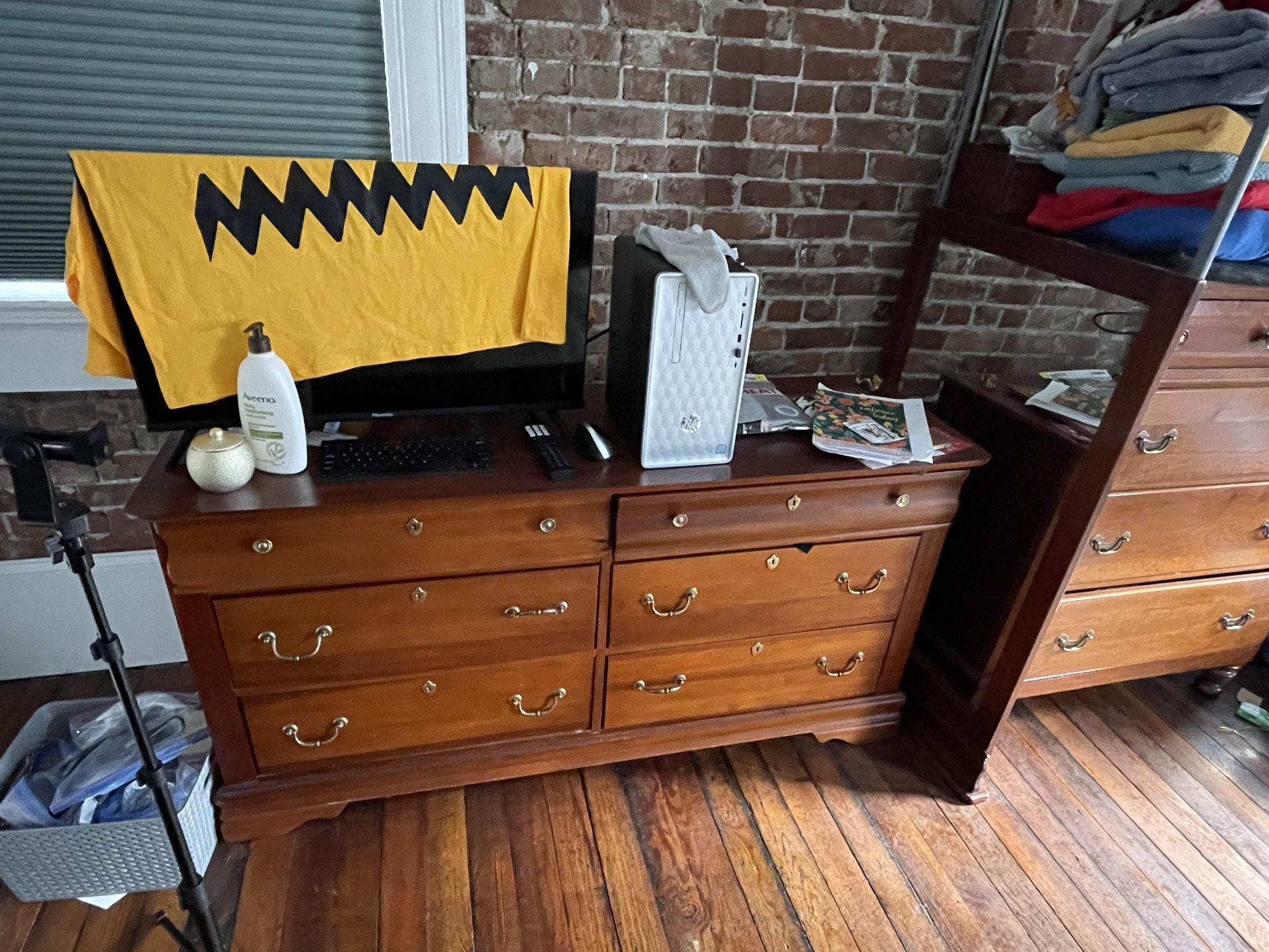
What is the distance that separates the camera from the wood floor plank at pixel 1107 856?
1.48 metres

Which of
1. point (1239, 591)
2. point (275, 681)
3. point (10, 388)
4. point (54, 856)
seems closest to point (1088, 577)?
point (1239, 591)

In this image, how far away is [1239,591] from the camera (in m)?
1.78

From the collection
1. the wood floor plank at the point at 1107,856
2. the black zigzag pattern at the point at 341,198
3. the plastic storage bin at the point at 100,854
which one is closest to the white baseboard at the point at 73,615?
the plastic storage bin at the point at 100,854

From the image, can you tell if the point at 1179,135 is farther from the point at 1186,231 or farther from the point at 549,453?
the point at 549,453

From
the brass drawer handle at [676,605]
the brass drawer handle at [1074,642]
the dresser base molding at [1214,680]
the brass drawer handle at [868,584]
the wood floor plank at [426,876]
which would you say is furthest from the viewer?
the dresser base molding at [1214,680]

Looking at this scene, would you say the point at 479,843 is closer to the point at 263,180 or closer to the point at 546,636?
the point at 546,636

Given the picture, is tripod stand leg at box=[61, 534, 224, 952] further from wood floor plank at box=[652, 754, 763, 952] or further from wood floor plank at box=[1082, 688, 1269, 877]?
wood floor plank at box=[1082, 688, 1269, 877]

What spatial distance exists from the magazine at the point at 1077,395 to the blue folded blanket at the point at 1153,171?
374 mm

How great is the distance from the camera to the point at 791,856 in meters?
1.56

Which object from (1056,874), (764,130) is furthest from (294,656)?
(1056,874)

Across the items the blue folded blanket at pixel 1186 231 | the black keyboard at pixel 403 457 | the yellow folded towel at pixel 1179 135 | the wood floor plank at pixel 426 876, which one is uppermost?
the yellow folded towel at pixel 1179 135

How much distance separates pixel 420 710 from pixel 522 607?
300 millimetres

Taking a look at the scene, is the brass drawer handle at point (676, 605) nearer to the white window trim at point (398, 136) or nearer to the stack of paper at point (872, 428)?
the stack of paper at point (872, 428)

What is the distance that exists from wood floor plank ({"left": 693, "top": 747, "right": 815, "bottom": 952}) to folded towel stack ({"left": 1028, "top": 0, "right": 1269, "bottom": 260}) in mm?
1336
